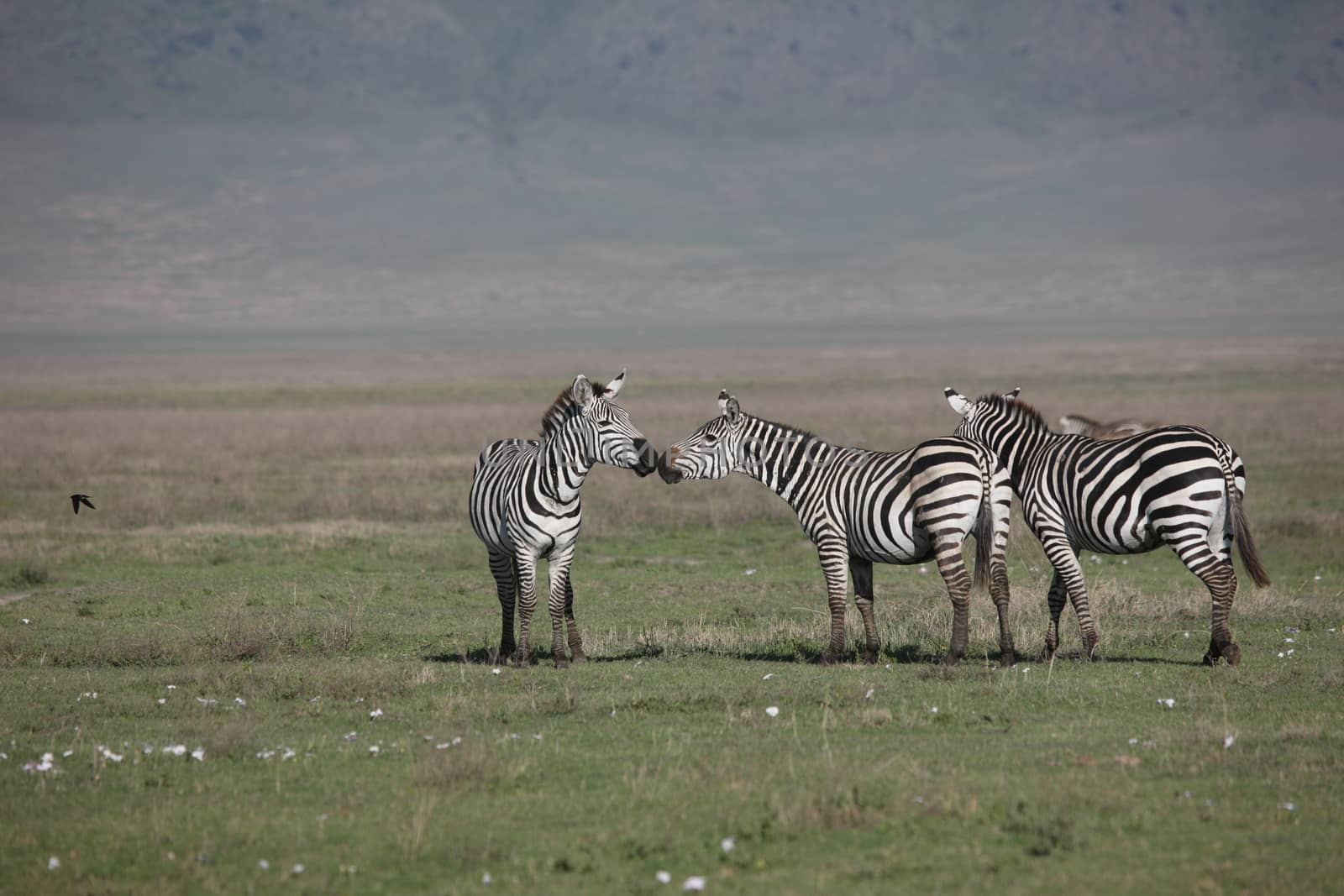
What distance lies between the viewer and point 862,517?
41.8 ft

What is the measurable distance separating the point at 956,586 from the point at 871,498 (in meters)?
1.05

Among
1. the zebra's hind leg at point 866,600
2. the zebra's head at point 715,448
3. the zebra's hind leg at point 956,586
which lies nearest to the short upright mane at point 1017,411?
the zebra's hind leg at point 956,586

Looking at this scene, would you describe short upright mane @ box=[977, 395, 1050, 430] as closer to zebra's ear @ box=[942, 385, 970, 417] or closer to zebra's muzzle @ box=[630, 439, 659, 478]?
zebra's ear @ box=[942, 385, 970, 417]

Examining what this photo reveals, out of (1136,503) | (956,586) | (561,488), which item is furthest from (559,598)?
(1136,503)

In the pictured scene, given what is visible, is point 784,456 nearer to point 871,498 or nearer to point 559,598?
point 871,498

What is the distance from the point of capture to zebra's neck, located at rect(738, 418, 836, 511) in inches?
526

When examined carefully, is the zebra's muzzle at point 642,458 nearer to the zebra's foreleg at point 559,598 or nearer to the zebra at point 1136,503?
the zebra's foreleg at point 559,598

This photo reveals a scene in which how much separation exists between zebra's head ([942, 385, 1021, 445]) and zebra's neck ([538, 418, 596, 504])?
3467 mm

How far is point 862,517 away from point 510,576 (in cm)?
342

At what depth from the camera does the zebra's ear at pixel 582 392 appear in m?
12.6

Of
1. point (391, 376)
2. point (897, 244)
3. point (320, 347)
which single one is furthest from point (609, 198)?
point (391, 376)

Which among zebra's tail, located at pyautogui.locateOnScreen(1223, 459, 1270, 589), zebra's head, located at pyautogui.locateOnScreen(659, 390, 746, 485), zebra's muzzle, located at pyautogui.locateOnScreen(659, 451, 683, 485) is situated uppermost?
zebra's head, located at pyautogui.locateOnScreen(659, 390, 746, 485)

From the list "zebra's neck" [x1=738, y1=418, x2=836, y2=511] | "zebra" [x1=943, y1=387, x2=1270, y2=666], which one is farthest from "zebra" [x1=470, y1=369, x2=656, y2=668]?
"zebra" [x1=943, y1=387, x2=1270, y2=666]

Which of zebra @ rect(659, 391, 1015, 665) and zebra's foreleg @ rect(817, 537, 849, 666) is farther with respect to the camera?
zebra's foreleg @ rect(817, 537, 849, 666)
